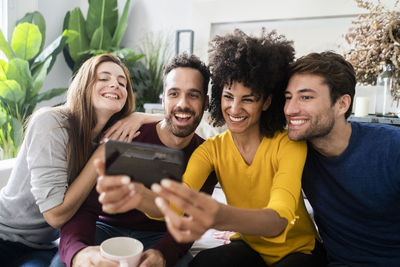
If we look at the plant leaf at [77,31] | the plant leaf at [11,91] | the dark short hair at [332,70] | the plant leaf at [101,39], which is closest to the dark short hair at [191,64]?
the dark short hair at [332,70]

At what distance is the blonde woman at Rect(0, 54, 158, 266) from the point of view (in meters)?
1.31

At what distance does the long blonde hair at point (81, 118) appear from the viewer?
143 cm

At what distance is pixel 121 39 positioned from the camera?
3.86 metres

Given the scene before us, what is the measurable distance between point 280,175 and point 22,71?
2639 millimetres

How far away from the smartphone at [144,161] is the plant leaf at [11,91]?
8.06 feet

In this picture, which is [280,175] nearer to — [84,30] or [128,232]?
[128,232]

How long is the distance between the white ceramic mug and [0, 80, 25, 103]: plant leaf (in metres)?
2.36

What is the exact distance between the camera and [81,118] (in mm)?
1488

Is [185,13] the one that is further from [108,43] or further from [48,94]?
[48,94]

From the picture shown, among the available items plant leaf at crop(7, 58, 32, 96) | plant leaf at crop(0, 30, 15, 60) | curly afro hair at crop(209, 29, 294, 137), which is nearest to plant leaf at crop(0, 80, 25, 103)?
plant leaf at crop(7, 58, 32, 96)

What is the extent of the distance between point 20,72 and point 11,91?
0.20 meters

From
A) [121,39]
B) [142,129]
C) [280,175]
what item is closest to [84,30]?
[121,39]

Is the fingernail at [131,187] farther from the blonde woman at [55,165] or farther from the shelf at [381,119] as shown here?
the shelf at [381,119]

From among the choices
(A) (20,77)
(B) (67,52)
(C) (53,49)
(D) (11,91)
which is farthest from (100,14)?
(D) (11,91)
